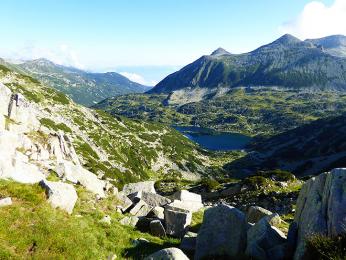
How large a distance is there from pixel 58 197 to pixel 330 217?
13.4m

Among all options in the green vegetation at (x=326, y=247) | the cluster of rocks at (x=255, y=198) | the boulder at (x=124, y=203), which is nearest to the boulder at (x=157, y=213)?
the boulder at (x=124, y=203)

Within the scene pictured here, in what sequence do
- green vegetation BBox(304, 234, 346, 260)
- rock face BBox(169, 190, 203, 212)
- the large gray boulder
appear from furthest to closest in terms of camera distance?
rock face BBox(169, 190, 203, 212), the large gray boulder, green vegetation BBox(304, 234, 346, 260)

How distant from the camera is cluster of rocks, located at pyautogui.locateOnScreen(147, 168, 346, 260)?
48.9 feet

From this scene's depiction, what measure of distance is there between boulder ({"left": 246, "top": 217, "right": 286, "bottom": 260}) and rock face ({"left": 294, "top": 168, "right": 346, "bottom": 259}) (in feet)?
3.84

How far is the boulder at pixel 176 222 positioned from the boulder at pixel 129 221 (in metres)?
2.04

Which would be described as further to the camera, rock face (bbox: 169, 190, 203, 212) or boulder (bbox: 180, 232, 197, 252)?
rock face (bbox: 169, 190, 203, 212)

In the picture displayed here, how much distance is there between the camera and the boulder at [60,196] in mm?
18453

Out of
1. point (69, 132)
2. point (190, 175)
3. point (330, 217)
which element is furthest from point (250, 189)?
point (190, 175)

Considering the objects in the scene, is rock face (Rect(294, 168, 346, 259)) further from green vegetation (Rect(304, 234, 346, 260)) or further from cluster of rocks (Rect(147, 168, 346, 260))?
green vegetation (Rect(304, 234, 346, 260))

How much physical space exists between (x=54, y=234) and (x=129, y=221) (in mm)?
7493

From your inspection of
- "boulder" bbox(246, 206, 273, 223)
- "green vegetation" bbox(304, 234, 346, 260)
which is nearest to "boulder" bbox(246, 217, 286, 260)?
"green vegetation" bbox(304, 234, 346, 260)

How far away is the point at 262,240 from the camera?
17.1 meters

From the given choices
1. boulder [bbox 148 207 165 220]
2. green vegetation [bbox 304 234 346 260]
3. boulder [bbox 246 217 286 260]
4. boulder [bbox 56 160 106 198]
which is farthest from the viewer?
boulder [bbox 56 160 106 198]

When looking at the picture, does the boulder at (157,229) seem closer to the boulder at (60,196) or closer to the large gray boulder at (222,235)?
the large gray boulder at (222,235)
